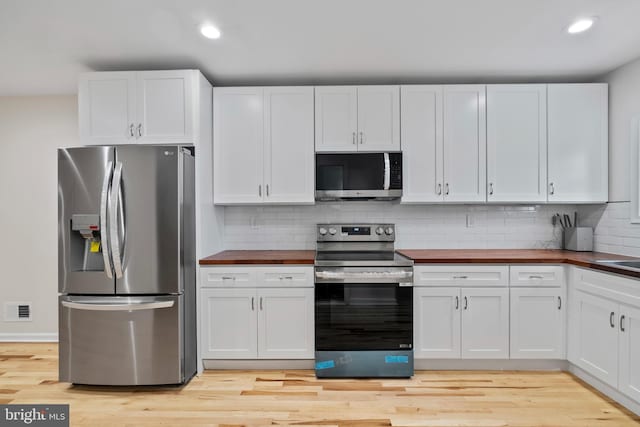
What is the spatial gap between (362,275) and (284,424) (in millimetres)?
1129

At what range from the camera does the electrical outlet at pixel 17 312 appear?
3.68 meters

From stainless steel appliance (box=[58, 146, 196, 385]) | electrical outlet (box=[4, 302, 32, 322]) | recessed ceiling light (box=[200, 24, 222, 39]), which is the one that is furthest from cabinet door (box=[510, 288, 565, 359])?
electrical outlet (box=[4, 302, 32, 322])

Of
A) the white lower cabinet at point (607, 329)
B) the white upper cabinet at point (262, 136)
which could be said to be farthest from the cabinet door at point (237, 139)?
the white lower cabinet at point (607, 329)

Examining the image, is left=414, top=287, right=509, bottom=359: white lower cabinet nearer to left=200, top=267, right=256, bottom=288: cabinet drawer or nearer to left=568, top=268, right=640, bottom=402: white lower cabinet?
left=568, top=268, right=640, bottom=402: white lower cabinet

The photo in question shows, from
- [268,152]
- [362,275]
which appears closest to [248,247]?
[268,152]

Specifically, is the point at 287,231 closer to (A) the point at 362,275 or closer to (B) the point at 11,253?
(A) the point at 362,275

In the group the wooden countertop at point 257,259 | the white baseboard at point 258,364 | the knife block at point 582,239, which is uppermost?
the knife block at point 582,239

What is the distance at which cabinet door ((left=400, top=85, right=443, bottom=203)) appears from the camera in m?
3.22

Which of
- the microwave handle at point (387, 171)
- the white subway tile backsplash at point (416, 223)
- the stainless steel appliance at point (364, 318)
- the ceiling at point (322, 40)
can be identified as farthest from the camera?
the white subway tile backsplash at point (416, 223)

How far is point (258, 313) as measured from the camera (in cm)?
292

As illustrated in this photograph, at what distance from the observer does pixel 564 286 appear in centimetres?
285

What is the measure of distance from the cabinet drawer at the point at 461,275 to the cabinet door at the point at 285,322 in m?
0.90

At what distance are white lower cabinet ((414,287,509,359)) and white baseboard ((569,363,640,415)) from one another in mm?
518

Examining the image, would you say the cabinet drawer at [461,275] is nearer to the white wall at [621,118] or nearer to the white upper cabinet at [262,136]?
the white upper cabinet at [262,136]
